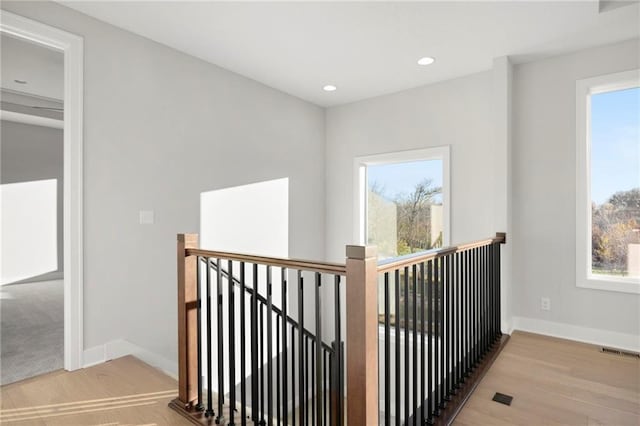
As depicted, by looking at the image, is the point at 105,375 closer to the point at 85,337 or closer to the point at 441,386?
the point at 85,337

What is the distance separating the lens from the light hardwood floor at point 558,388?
78.4 inches

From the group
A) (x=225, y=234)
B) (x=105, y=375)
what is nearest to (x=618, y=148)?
(x=225, y=234)

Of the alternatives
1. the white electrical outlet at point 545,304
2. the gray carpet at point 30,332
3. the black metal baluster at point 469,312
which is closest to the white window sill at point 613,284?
the white electrical outlet at point 545,304

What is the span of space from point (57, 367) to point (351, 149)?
378 cm

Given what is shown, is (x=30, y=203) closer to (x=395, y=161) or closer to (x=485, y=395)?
(x=395, y=161)

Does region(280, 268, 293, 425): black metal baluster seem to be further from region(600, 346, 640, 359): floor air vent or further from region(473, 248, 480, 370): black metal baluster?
region(600, 346, 640, 359): floor air vent

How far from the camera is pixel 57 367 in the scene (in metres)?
2.55

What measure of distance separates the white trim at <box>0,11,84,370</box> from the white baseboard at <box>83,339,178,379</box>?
71mm

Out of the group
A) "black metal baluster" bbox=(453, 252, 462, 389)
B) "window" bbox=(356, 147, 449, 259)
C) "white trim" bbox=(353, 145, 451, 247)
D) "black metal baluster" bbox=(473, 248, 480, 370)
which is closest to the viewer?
"black metal baluster" bbox=(453, 252, 462, 389)

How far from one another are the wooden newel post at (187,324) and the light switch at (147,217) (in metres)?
1.02

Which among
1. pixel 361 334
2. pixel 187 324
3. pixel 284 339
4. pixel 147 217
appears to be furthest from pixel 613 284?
pixel 147 217

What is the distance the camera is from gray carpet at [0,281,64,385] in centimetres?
256

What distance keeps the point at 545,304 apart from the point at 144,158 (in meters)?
3.88

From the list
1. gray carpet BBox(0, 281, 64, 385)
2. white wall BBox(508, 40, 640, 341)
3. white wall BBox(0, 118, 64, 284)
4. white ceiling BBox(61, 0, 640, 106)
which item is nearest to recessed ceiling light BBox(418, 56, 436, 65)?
white ceiling BBox(61, 0, 640, 106)
